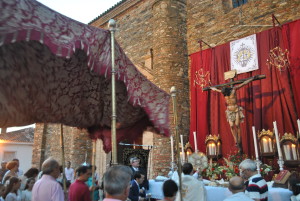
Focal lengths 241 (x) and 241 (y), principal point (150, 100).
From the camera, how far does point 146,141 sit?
966cm

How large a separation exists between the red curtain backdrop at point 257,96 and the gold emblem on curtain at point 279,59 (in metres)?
0.09

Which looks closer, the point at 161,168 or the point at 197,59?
the point at 161,168

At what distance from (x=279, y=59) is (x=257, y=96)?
122 cm

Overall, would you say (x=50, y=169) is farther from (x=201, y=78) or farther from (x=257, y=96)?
(x=201, y=78)

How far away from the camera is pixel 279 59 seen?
6.97m

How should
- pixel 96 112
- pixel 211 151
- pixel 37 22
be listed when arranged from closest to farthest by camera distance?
pixel 37 22
pixel 96 112
pixel 211 151

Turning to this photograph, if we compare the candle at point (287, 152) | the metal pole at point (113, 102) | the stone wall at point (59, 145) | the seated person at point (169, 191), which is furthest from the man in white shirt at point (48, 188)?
the stone wall at point (59, 145)

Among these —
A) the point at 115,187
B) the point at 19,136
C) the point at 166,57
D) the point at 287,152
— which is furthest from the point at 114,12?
the point at 19,136

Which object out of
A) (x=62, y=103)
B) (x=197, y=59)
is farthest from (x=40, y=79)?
(x=197, y=59)

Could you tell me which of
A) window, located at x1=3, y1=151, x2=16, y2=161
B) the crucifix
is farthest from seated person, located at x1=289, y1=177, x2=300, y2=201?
window, located at x1=3, y1=151, x2=16, y2=161

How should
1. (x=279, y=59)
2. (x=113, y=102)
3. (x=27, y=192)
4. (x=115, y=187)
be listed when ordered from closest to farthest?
(x=115, y=187) < (x=113, y=102) < (x=27, y=192) < (x=279, y=59)

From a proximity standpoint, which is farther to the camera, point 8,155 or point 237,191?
point 8,155

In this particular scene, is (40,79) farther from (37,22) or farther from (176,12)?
(176,12)

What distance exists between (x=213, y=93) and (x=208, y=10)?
3434 millimetres
